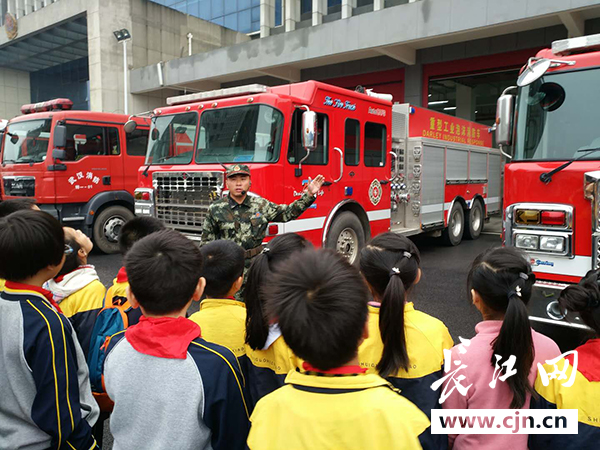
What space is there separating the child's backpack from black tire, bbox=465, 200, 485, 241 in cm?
938

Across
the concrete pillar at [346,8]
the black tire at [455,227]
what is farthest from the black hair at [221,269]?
the concrete pillar at [346,8]

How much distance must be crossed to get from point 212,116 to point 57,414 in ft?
16.4

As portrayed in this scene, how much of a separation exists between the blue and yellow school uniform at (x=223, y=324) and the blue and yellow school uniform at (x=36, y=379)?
0.59 meters

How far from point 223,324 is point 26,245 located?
86 centimetres

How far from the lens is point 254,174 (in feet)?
18.3

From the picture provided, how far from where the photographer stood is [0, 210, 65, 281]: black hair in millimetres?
1700

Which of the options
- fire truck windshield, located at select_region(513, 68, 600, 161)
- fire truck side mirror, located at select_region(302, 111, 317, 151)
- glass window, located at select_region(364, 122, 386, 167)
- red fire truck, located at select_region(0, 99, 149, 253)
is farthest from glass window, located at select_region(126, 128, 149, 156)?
fire truck windshield, located at select_region(513, 68, 600, 161)

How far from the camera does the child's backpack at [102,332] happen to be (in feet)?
7.17

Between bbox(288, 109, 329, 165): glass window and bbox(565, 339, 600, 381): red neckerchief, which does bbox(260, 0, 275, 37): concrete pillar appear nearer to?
bbox(288, 109, 329, 165): glass window

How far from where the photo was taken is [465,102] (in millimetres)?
17312

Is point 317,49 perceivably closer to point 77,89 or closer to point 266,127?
point 266,127

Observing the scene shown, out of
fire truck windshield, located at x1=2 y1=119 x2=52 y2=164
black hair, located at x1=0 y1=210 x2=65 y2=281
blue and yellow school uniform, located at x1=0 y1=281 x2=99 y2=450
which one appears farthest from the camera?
fire truck windshield, located at x1=2 y1=119 x2=52 y2=164

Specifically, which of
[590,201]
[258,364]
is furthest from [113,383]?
[590,201]

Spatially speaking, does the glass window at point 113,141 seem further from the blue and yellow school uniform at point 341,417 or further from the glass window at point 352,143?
the blue and yellow school uniform at point 341,417
